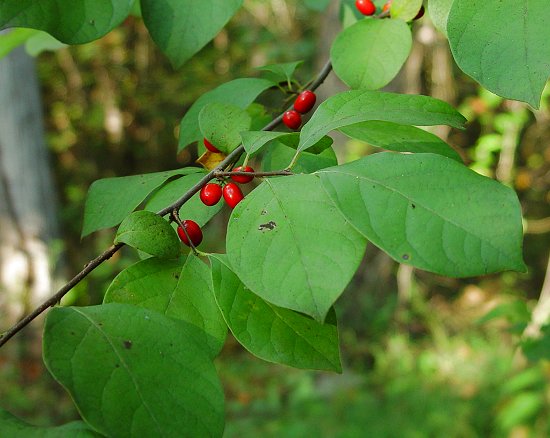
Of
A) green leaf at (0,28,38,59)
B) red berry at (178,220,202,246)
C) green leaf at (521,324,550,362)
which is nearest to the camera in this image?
red berry at (178,220,202,246)

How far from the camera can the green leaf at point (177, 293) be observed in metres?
0.78

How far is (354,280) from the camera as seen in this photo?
20.9 feet

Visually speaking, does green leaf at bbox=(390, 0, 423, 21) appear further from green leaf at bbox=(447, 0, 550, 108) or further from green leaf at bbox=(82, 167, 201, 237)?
green leaf at bbox=(82, 167, 201, 237)

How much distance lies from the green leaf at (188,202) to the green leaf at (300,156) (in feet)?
0.34

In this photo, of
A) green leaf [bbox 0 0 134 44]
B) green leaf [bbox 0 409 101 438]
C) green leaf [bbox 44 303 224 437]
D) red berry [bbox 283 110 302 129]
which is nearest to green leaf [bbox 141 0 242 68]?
green leaf [bbox 0 0 134 44]

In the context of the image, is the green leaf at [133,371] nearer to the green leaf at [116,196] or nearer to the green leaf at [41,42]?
the green leaf at [116,196]

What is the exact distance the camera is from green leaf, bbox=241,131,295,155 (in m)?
0.82

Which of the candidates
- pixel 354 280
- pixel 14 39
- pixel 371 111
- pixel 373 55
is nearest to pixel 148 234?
pixel 371 111

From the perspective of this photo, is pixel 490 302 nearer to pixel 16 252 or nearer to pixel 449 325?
pixel 449 325

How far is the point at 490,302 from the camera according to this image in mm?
7848

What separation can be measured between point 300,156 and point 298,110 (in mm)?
205

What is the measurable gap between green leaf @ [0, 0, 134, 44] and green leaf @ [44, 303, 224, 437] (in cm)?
37

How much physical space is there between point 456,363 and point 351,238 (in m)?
5.62

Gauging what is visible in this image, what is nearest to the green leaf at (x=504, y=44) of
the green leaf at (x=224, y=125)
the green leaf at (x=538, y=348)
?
the green leaf at (x=224, y=125)
